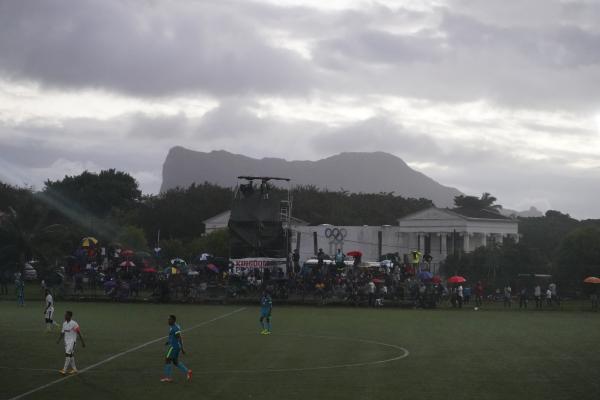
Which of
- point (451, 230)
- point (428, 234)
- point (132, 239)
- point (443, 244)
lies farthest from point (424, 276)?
point (132, 239)

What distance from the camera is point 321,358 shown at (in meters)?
28.3

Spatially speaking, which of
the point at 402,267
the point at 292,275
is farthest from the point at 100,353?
the point at 402,267

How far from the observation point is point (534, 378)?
944 inches

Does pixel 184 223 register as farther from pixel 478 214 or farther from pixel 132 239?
pixel 478 214

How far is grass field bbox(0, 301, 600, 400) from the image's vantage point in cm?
2170

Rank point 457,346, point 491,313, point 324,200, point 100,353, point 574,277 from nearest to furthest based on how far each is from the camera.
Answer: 1. point 100,353
2. point 457,346
3. point 491,313
4. point 574,277
5. point 324,200

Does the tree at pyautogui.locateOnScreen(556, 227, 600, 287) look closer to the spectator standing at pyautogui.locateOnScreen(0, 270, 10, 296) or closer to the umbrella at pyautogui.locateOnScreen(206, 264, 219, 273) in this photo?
the umbrella at pyautogui.locateOnScreen(206, 264, 219, 273)

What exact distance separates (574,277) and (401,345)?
40568 mm

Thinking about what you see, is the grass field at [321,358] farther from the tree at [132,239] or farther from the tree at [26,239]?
the tree at [132,239]

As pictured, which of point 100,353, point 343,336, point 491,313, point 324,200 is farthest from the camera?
point 324,200

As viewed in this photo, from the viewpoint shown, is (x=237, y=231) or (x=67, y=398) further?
(x=237, y=231)

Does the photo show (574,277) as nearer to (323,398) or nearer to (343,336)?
(343,336)

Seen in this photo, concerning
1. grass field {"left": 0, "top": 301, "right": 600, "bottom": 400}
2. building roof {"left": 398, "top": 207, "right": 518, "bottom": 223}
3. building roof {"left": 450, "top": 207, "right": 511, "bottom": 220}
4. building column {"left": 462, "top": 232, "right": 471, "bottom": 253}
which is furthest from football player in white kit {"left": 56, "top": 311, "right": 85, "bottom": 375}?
building roof {"left": 450, "top": 207, "right": 511, "bottom": 220}

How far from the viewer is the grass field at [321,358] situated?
21.7 meters
